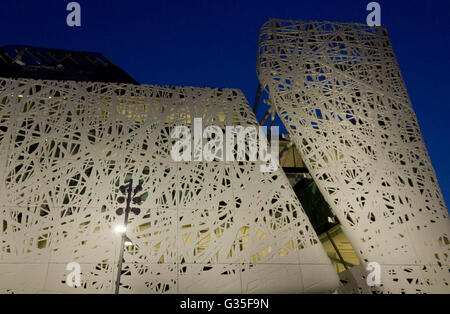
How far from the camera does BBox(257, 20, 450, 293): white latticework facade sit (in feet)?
30.0

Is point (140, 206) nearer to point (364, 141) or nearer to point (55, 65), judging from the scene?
point (364, 141)

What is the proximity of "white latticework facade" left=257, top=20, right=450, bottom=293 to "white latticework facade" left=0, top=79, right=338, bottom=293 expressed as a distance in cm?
138

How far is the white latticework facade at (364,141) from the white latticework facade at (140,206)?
1379mm

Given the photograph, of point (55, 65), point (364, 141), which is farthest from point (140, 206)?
point (55, 65)

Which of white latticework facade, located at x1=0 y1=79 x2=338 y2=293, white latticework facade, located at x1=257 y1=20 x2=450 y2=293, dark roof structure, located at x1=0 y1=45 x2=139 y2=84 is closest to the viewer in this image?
white latticework facade, located at x1=0 y1=79 x2=338 y2=293

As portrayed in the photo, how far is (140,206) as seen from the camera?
938cm

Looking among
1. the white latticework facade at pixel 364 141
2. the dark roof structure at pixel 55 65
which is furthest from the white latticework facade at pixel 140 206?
the dark roof structure at pixel 55 65

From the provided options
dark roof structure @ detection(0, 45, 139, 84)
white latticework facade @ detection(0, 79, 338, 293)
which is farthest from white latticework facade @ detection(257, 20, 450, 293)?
dark roof structure @ detection(0, 45, 139, 84)

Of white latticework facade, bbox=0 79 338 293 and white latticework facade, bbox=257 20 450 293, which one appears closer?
white latticework facade, bbox=0 79 338 293

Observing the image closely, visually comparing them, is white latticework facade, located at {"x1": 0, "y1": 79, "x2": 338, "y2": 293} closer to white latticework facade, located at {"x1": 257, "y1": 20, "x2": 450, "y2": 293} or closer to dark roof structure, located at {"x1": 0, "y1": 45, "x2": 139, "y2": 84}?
white latticework facade, located at {"x1": 257, "y1": 20, "x2": 450, "y2": 293}

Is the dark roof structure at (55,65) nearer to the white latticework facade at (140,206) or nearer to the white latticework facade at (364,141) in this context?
the white latticework facade at (140,206)

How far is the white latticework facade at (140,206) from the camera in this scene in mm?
8531
